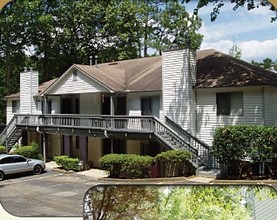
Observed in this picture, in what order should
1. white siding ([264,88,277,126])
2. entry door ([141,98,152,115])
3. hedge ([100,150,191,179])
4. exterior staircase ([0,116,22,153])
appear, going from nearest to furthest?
white siding ([264,88,277,126]), hedge ([100,150,191,179]), entry door ([141,98,152,115]), exterior staircase ([0,116,22,153])

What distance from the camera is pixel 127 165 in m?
1.75

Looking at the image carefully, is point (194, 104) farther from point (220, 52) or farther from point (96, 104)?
point (96, 104)

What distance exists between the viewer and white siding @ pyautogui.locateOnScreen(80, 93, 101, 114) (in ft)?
6.50

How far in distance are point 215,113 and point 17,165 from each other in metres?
1.05

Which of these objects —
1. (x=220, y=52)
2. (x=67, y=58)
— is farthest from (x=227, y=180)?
(x=67, y=58)

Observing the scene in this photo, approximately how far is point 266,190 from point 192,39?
34.0 inches

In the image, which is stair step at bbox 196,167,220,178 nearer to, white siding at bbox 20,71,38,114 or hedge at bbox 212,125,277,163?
hedge at bbox 212,125,277,163

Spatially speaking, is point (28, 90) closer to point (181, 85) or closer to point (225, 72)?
point (181, 85)

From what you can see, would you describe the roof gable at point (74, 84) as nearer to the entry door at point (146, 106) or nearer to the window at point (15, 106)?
the window at point (15, 106)

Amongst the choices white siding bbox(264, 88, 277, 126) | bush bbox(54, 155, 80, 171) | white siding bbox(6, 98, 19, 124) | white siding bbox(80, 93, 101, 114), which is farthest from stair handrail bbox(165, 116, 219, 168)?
white siding bbox(6, 98, 19, 124)

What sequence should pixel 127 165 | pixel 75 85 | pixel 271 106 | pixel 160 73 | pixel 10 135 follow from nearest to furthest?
pixel 271 106 < pixel 127 165 < pixel 160 73 < pixel 10 135 < pixel 75 85

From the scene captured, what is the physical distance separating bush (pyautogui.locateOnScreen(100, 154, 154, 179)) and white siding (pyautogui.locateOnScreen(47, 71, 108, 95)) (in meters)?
0.47

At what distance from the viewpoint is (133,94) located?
202cm

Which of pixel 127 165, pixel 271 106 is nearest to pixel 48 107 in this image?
pixel 127 165
